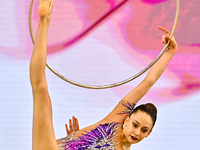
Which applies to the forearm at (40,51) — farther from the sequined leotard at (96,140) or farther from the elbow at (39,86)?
the sequined leotard at (96,140)

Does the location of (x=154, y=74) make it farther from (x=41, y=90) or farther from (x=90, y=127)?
(x=41, y=90)

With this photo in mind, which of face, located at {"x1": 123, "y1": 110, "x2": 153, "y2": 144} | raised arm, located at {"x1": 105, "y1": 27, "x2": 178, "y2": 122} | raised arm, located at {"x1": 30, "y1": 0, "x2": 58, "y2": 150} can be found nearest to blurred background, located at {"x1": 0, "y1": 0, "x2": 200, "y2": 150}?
raised arm, located at {"x1": 105, "y1": 27, "x2": 178, "y2": 122}

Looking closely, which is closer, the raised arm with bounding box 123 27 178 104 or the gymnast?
the gymnast

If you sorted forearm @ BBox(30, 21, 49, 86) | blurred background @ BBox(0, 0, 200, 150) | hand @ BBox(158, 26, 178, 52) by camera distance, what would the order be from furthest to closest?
1. blurred background @ BBox(0, 0, 200, 150)
2. hand @ BBox(158, 26, 178, 52)
3. forearm @ BBox(30, 21, 49, 86)

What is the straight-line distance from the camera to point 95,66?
2.12 metres

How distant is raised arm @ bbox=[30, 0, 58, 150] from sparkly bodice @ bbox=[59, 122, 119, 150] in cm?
17

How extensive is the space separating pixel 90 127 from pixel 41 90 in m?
0.40

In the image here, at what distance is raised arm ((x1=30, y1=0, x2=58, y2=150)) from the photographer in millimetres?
1356

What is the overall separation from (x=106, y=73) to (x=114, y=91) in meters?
0.11

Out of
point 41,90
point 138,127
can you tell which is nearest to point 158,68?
point 138,127

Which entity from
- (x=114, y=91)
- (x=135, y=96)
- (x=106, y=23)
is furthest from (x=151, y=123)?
(x=106, y=23)

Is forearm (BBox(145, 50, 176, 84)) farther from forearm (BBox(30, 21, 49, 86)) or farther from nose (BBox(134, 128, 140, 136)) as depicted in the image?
forearm (BBox(30, 21, 49, 86))

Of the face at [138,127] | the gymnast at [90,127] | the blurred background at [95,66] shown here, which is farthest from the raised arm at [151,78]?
the blurred background at [95,66]

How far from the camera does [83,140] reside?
64.9 inches
